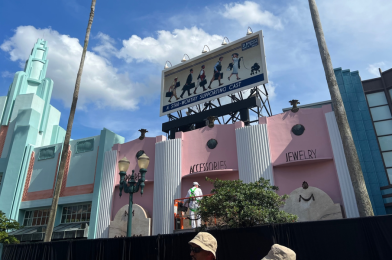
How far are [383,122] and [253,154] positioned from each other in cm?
587

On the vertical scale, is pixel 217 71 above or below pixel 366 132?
above

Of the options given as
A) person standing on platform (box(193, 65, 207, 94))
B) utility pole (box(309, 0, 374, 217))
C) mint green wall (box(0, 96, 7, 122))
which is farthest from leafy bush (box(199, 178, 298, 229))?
mint green wall (box(0, 96, 7, 122))

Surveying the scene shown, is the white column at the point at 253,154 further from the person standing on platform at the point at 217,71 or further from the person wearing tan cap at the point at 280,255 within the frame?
the person wearing tan cap at the point at 280,255

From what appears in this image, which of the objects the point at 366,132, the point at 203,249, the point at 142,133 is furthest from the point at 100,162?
the point at 203,249

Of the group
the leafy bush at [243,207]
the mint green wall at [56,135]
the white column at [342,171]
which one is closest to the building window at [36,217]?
the mint green wall at [56,135]

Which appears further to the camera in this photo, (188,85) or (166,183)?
(188,85)

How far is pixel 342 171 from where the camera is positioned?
1287 cm

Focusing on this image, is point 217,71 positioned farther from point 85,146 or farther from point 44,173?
point 44,173

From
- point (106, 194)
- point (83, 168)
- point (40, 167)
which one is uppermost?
point (40, 167)

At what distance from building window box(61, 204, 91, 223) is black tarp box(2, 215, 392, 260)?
9.26 meters

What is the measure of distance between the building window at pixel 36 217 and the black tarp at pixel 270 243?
37.6 feet

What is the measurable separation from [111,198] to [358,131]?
507 inches

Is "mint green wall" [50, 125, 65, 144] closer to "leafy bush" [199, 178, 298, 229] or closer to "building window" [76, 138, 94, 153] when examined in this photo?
"building window" [76, 138, 94, 153]

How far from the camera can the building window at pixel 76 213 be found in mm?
18062
